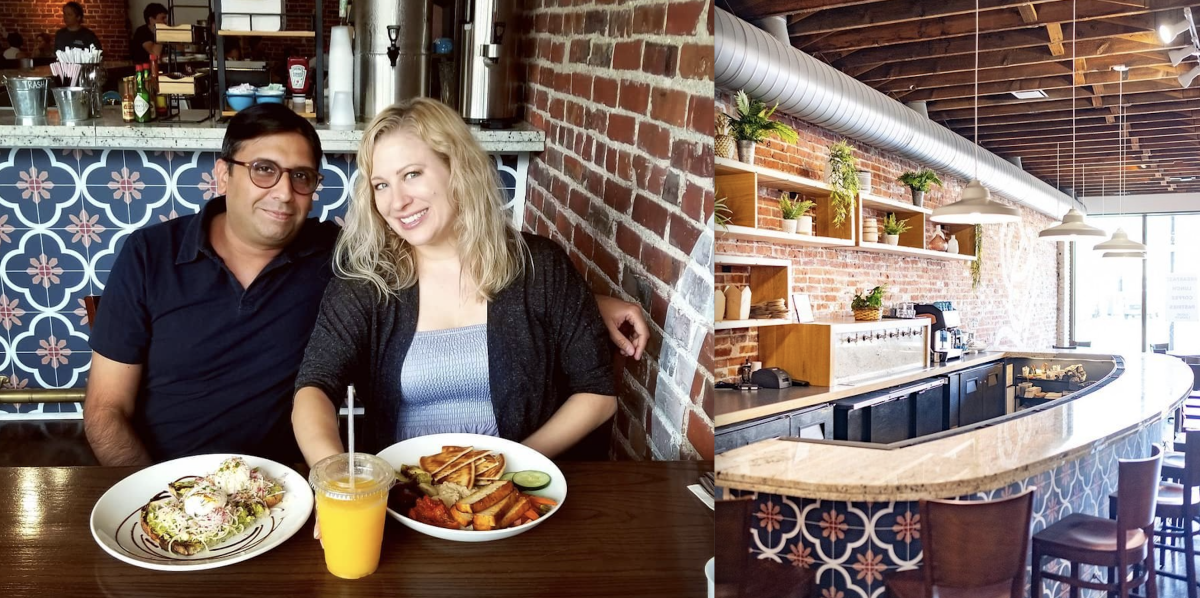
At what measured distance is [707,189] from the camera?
1.12 meters

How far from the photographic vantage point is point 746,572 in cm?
45

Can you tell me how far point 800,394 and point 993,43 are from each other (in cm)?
23

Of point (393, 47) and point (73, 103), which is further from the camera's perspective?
point (393, 47)

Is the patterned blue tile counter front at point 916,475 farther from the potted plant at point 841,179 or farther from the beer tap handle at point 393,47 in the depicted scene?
the beer tap handle at point 393,47

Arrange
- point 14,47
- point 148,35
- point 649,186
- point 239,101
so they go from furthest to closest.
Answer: point 148,35
point 14,47
point 239,101
point 649,186

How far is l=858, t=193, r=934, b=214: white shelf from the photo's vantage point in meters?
0.43

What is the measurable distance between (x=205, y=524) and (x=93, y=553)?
104 mm

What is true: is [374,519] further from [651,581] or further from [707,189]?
[707,189]

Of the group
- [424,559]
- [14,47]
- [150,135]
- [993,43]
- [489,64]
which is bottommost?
[424,559]

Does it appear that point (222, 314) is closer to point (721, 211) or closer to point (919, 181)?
point (721, 211)

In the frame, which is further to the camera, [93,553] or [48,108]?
[48,108]

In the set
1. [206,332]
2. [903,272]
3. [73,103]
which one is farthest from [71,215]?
[903,272]

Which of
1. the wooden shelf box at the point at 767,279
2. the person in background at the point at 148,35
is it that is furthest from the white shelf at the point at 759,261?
the person in background at the point at 148,35

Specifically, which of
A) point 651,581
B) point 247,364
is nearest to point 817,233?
point 651,581
